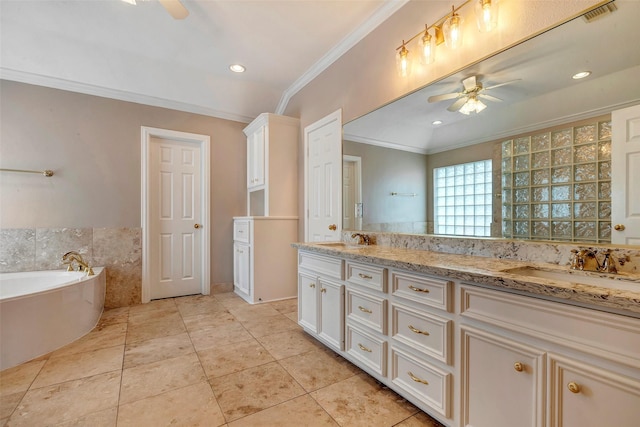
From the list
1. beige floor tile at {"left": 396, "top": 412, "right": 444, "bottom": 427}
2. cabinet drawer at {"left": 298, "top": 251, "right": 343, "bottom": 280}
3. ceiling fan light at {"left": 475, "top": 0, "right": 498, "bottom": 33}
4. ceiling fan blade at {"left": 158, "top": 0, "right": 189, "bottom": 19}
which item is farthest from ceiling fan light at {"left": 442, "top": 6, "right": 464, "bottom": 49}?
beige floor tile at {"left": 396, "top": 412, "right": 444, "bottom": 427}

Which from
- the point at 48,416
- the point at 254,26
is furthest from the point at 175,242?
the point at 254,26

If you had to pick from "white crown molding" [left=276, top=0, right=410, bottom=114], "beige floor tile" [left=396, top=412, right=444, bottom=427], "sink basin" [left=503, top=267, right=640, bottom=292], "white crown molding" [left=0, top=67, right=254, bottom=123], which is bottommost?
"beige floor tile" [left=396, top=412, right=444, bottom=427]

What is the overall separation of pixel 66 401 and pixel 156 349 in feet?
2.12

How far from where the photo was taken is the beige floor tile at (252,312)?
2.89 metres

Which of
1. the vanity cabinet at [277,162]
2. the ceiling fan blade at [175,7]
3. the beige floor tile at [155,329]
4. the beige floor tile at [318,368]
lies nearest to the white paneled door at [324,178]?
the vanity cabinet at [277,162]

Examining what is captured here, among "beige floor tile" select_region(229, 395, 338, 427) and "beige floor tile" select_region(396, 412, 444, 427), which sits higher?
"beige floor tile" select_region(396, 412, 444, 427)

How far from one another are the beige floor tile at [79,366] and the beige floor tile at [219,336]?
54 centimetres

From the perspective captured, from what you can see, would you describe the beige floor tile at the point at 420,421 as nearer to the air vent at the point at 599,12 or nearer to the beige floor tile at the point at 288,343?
the beige floor tile at the point at 288,343

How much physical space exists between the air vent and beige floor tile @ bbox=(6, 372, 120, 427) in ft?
10.1

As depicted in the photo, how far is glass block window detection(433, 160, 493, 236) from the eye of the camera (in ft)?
5.45

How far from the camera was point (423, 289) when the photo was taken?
1.40 meters

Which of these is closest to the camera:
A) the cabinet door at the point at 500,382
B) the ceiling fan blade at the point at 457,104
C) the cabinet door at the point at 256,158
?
the cabinet door at the point at 500,382

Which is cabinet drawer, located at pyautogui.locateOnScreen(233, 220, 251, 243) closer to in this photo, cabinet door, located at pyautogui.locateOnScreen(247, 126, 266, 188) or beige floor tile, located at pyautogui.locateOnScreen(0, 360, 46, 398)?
cabinet door, located at pyautogui.locateOnScreen(247, 126, 266, 188)

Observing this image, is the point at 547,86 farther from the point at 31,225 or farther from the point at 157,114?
the point at 31,225
